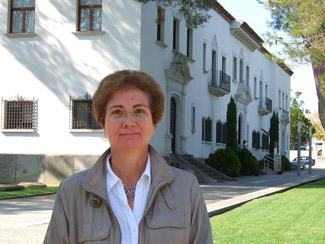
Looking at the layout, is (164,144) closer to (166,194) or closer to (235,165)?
(235,165)

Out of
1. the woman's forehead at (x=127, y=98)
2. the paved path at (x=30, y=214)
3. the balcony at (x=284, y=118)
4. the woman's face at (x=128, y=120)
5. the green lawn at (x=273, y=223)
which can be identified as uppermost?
the balcony at (x=284, y=118)

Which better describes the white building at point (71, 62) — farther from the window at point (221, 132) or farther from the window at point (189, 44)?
the window at point (221, 132)

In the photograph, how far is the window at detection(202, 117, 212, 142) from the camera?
34.5m

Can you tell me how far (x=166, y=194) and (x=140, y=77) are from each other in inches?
24.1

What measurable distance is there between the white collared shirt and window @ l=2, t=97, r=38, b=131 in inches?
934

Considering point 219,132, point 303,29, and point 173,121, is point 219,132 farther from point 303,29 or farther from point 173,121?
Result: point 303,29

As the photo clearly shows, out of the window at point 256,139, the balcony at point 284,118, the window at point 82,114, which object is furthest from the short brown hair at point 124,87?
the balcony at point 284,118

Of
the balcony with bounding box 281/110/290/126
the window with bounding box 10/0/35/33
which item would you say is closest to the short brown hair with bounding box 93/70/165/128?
the window with bounding box 10/0/35/33

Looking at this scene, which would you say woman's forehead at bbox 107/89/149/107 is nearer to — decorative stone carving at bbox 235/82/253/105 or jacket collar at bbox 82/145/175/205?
jacket collar at bbox 82/145/175/205

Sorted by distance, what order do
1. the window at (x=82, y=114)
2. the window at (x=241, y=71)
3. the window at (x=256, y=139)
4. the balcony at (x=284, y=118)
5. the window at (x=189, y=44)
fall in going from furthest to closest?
the balcony at (x=284, y=118), the window at (x=256, y=139), the window at (x=241, y=71), the window at (x=189, y=44), the window at (x=82, y=114)

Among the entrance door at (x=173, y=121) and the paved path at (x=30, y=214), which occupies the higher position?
the entrance door at (x=173, y=121)

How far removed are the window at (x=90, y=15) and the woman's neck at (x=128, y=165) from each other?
2270 centimetres

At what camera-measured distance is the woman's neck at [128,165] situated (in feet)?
10.4

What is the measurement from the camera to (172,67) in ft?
93.4
